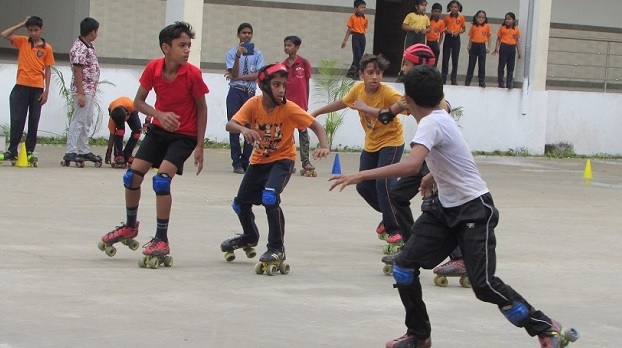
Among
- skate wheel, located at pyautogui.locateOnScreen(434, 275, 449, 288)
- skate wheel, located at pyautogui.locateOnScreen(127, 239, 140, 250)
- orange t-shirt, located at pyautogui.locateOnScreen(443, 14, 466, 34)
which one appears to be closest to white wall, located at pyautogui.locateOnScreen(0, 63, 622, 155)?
orange t-shirt, located at pyautogui.locateOnScreen(443, 14, 466, 34)

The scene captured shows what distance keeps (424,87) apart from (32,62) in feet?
31.8

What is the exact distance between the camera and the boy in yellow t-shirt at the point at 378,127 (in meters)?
9.42

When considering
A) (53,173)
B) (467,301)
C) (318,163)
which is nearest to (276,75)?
(467,301)

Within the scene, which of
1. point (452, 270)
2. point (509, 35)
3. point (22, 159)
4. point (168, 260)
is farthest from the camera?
point (509, 35)

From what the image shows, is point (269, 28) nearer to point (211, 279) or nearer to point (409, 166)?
point (211, 279)

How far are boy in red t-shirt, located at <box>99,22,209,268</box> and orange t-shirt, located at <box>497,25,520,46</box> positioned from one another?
13911 millimetres

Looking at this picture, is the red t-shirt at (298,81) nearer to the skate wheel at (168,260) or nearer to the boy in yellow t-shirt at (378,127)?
the boy in yellow t-shirt at (378,127)

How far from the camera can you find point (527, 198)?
1464 cm

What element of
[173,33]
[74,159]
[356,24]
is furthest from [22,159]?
[356,24]

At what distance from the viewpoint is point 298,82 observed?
16188mm

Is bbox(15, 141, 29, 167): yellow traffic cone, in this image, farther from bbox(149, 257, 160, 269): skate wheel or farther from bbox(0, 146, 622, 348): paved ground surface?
bbox(149, 257, 160, 269): skate wheel

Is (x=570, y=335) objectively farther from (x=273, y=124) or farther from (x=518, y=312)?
(x=273, y=124)

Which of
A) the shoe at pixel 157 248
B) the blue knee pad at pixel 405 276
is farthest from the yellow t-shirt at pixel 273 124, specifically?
the blue knee pad at pixel 405 276

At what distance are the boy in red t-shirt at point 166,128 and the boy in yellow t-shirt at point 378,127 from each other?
1075 millimetres
